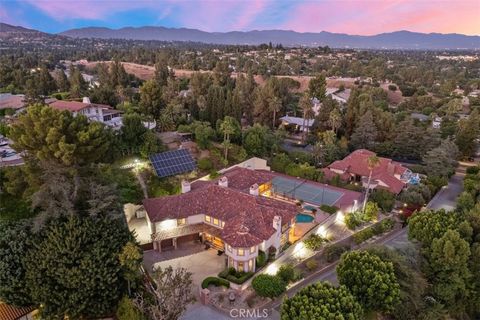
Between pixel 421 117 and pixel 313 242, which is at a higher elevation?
pixel 421 117

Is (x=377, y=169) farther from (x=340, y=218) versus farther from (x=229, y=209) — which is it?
(x=229, y=209)

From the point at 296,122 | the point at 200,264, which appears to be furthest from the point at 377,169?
the point at 200,264

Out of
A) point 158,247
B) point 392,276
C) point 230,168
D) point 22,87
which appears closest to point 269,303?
point 392,276

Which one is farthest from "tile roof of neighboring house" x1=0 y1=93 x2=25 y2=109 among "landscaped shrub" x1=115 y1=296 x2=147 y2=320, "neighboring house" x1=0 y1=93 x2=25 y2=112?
"landscaped shrub" x1=115 y1=296 x2=147 y2=320

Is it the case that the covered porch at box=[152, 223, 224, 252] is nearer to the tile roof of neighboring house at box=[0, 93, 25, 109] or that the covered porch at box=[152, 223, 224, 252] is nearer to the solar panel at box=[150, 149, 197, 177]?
the solar panel at box=[150, 149, 197, 177]

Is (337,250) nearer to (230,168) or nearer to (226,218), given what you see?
(226,218)

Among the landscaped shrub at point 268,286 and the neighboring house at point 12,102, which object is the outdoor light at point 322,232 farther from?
the neighboring house at point 12,102

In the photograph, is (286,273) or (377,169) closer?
(286,273)

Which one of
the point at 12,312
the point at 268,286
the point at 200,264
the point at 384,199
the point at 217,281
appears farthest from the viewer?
the point at 384,199
